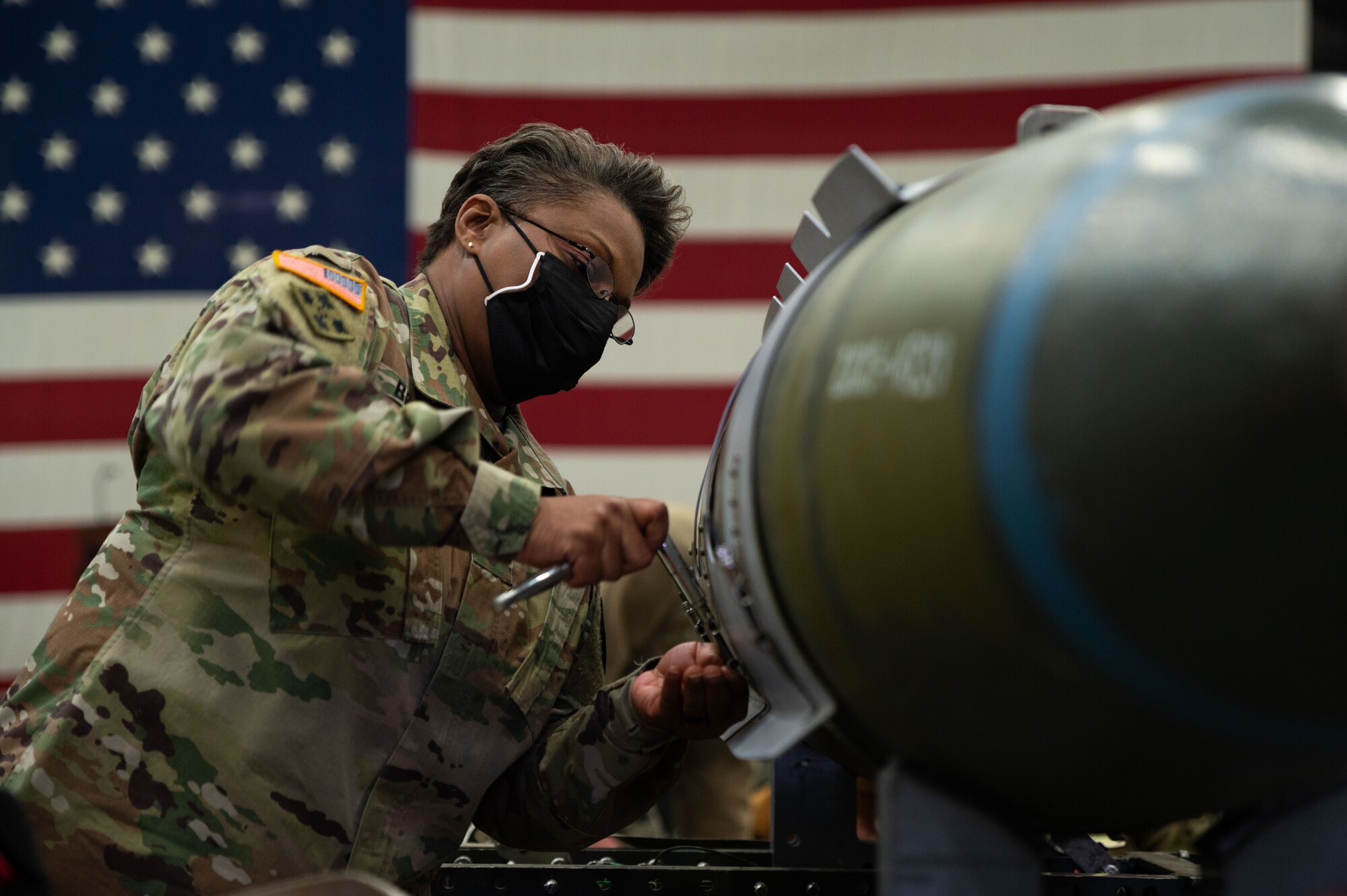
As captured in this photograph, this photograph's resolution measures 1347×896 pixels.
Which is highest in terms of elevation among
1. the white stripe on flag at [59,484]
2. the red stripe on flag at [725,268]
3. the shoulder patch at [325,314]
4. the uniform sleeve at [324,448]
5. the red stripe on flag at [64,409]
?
the shoulder patch at [325,314]

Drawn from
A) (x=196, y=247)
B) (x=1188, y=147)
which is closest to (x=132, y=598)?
(x=1188, y=147)

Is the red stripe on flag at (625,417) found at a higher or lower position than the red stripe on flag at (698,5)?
lower

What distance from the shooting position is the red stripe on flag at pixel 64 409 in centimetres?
406

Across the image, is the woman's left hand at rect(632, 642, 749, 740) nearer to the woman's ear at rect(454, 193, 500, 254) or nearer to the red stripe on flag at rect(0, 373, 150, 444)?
the woman's ear at rect(454, 193, 500, 254)

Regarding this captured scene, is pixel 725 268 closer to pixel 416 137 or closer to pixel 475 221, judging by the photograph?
pixel 416 137

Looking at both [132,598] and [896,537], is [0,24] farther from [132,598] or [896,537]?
[896,537]

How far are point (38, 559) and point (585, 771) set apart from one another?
3.33 metres

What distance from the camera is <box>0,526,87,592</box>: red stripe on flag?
13.1ft

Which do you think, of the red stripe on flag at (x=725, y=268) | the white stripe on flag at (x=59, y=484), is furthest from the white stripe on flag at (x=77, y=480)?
the red stripe on flag at (x=725, y=268)

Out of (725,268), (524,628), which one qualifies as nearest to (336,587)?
(524,628)

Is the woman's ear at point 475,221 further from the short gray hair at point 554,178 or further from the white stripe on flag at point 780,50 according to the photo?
the white stripe on flag at point 780,50

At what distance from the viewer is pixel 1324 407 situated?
0.54 m

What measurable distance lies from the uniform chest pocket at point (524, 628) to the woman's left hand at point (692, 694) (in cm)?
10

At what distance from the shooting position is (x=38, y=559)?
13.2ft
